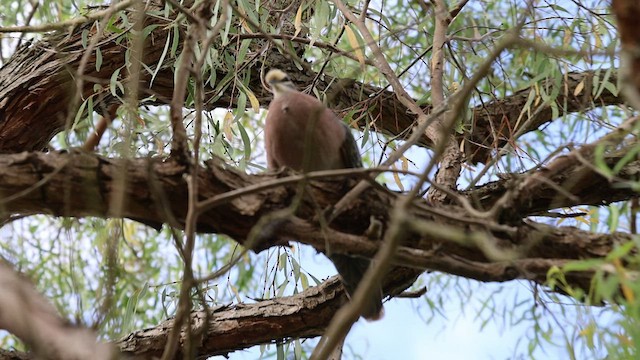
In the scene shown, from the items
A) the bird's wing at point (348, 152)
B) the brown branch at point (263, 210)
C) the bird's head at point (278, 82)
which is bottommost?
the brown branch at point (263, 210)

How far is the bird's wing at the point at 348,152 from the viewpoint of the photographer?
3070mm

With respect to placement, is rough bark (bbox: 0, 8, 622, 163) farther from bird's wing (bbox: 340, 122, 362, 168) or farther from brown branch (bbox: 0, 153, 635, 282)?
brown branch (bbox: 0, 153, 635, 282)

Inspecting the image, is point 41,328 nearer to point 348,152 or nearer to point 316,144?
point 316,144

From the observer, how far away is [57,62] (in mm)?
3596

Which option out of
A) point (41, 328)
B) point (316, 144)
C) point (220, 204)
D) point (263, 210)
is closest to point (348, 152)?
point (316, 144)

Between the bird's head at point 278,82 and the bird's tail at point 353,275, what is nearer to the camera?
the bird's tail at point 353,275

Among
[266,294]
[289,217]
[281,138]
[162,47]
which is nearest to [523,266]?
[289,217]

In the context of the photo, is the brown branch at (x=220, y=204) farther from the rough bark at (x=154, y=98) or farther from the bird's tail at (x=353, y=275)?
the rough bark at (x=154, y=98)

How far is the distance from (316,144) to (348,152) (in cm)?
20

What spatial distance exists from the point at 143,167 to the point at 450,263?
35.2 inches

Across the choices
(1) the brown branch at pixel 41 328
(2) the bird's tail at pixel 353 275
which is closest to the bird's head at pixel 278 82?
(2) the bird's tail at pixel 353 275

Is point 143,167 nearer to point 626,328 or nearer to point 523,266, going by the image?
point 523,266

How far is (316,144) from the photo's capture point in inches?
115

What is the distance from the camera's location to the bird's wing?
10.1 feet
